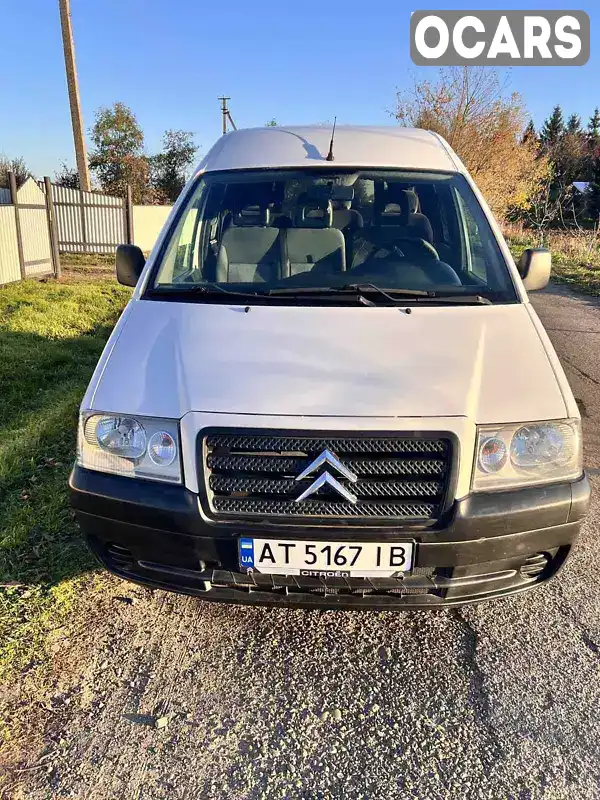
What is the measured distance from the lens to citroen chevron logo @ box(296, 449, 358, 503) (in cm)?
208

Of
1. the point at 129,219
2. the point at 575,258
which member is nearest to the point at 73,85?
the point at 129,219

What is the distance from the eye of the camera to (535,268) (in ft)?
10.7

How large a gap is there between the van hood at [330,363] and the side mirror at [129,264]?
70cm

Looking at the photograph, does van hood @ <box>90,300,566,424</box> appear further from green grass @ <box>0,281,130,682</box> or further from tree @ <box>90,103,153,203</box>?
tree @ <box>90,103,153,203</box>

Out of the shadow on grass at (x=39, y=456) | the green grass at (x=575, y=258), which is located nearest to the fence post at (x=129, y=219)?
the green grass at (x=575, y=258)

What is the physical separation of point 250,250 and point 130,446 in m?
1.50

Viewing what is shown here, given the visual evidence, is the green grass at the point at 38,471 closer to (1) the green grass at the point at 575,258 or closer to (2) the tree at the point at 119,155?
(1) the green grass at the point at 575,258

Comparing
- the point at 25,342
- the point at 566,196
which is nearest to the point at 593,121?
the point at 566,196

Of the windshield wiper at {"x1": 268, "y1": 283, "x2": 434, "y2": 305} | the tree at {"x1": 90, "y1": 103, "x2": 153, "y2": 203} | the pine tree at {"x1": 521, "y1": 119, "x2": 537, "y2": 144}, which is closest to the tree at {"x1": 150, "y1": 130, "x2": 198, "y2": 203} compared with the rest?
the tree at {"x1": 90, "y1": 103, "x2": 153, "y2": 203}

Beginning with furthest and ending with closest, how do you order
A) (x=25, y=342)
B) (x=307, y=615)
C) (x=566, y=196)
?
(x=566, y=196)
(x=25, y=342)
(x=307, y=615)

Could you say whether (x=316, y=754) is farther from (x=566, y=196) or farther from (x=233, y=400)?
(x=566, y=196)

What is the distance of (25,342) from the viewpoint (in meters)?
7.04

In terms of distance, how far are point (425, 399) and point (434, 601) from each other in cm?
76

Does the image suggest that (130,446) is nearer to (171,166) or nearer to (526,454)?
(526,454)
